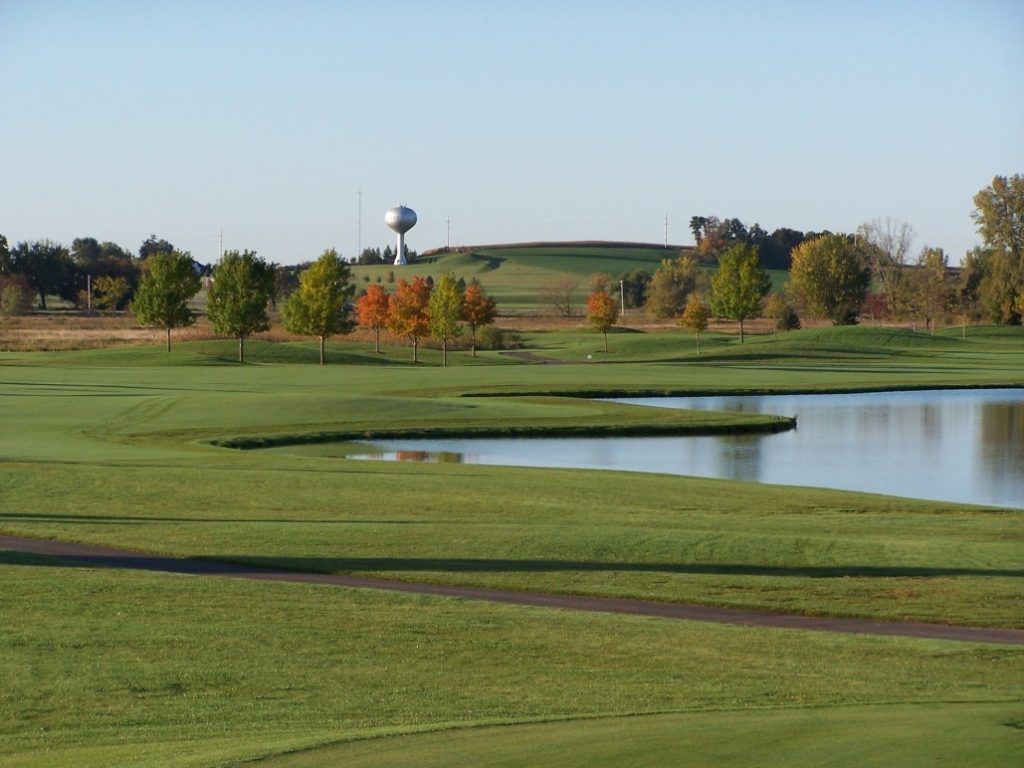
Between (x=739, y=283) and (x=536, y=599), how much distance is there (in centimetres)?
8547

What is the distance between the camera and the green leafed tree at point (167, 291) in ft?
277

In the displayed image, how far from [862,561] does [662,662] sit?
289 inches

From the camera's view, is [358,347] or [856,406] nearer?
[856,406]

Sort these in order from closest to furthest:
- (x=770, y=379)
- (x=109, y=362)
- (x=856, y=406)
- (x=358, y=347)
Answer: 1. (x=856, y=406)
2. (x=770, y=379)
3. (x=109, y=362)
4. (x=358, y=347)

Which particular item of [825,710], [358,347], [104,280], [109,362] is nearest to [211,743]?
[825,710]

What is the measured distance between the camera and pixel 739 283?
3989 inches

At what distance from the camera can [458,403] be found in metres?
51.7

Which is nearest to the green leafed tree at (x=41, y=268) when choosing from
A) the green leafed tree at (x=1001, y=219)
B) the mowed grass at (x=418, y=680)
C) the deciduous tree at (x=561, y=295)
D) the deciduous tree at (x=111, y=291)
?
the deciduous tree at (x=111, y=291)

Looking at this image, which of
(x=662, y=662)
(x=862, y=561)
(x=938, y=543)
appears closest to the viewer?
(x=662, y=662)

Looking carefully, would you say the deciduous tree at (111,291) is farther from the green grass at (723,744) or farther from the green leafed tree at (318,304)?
the green grass at (723,744)

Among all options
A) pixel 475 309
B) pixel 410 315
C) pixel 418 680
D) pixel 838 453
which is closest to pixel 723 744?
pixel 418 680

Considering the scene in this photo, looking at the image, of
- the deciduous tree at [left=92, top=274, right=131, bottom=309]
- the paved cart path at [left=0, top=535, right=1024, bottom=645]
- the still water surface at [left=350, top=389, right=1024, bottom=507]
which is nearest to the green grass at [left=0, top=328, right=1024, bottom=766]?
the paved cart path at [left=0, top=535, right=1024, bottom=645]

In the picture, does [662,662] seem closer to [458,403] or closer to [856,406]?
[458,403]

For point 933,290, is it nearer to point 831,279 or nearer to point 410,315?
point 831,279
